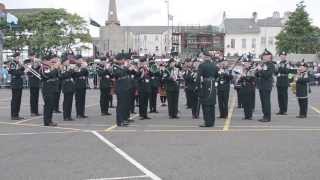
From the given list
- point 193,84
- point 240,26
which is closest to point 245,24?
point 240,26

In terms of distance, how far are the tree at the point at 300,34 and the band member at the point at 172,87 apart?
6933 centimetres

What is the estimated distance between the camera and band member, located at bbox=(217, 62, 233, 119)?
19.0m

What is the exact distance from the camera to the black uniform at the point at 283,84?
20.6 meters

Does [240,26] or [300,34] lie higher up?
[240,26]

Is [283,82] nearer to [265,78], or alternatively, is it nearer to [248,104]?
[248,104]

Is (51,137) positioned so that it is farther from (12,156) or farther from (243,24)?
(243,24)

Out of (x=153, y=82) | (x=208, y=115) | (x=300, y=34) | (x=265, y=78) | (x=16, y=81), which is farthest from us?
(x=300, y=34)

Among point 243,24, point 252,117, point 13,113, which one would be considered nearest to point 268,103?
point 252,117

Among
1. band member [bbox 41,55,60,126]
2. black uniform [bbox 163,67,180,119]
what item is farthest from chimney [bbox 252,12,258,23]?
band member [bbox 41,55,60,126]

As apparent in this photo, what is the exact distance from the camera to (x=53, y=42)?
84562mm

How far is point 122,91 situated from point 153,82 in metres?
3.48

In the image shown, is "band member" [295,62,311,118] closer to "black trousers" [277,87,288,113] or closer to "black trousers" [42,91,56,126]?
"black trousers" [277,87,288,113]

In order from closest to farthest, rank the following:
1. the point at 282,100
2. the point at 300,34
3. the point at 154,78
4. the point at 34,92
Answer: the point at 154,78 < the point at 34,92 < the point at 282,100 < the point at 300,34

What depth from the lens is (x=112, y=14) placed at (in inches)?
3558
